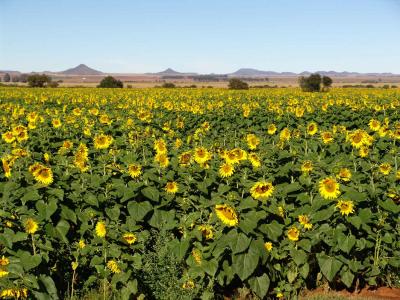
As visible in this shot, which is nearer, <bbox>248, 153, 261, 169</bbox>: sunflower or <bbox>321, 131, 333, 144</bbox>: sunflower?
<bbox>248, 153, 261, 169</bbox>: sunflower

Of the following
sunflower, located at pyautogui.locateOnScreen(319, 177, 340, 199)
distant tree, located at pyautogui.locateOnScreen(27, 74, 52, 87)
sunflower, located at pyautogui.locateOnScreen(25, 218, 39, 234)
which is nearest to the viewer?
sunflower, located at pyautogui.locateOnScreen(25, 218, 39, 234)

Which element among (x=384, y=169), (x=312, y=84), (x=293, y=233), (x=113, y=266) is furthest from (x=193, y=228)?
(x=312, y=84)

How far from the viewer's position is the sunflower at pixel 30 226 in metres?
4.77

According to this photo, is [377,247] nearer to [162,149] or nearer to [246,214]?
[246,214]

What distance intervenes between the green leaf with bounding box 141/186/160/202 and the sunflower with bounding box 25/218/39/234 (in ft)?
4.70

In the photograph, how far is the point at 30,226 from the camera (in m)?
4.80

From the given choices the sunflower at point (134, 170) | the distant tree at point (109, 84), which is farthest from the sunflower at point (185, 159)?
the distant tree at point (109, 84)

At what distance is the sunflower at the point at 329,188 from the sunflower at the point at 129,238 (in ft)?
7.11

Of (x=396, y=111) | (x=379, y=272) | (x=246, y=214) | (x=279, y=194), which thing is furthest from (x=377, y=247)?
(x=396, y=111)

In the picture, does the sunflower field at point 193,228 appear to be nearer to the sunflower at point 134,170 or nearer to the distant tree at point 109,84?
the sunflower at point 134,170

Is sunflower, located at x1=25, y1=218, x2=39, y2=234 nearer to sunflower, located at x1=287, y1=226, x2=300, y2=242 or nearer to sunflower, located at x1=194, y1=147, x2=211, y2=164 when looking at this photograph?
→ sunflower, located at x1=194, y1=147, x2=211, y2=164

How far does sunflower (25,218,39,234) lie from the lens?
4.77 meters

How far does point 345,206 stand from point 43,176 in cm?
337

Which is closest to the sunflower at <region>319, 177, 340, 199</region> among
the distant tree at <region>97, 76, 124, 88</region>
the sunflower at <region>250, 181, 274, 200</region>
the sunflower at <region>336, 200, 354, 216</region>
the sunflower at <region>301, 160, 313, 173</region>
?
the sunflower at <region>336, 200, 354, 216</region>
